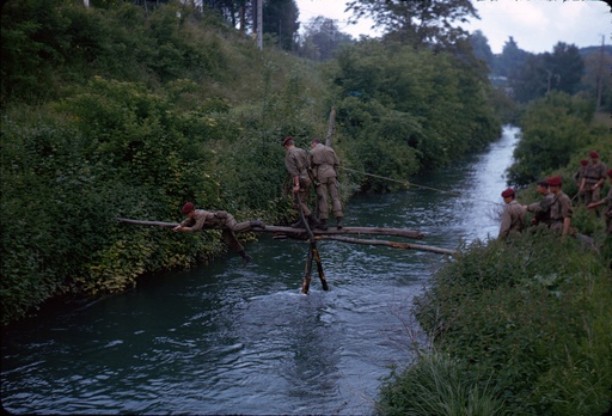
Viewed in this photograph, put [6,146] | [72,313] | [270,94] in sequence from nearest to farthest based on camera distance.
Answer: [72,313] → [6,146] → [270,94]

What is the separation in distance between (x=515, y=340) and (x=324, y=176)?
6.07m

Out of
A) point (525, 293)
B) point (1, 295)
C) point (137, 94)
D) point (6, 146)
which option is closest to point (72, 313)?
point (1, 295)

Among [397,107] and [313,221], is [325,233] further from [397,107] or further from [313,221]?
[397,107]

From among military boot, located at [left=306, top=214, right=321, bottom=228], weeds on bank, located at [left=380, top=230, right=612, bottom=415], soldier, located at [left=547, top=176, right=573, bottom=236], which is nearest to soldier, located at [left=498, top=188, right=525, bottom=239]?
soldier, located at [left=547, top=176, right=573, bottom=236]

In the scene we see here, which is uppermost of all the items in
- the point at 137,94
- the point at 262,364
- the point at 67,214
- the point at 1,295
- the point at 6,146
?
the point at 137,94

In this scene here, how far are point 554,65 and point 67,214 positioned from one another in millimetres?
82184

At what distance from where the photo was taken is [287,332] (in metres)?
12.2

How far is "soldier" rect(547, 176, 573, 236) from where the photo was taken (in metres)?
13.2

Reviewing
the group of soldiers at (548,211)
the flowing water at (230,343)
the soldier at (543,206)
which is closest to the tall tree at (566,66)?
the soldier at (543,206)

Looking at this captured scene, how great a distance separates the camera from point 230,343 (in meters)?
11.7

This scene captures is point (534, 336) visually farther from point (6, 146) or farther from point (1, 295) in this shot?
point (6, 146)

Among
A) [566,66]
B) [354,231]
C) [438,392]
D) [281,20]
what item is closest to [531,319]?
[438,392]

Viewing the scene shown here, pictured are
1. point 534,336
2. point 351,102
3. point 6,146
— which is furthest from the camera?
point 351,102

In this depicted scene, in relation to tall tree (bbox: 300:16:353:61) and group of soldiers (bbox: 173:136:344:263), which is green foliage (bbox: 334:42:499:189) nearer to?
tall tree (bbox: 300:16:353:61)
